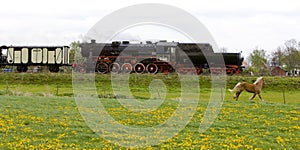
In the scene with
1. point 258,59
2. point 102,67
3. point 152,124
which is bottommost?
point 152,124

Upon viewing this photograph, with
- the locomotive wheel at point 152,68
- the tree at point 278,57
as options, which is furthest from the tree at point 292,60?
the locomotive wheel at point 152,68

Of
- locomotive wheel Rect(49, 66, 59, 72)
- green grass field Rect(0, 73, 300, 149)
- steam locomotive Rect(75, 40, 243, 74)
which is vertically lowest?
green grass field Rect(0, 73, 300, 149)

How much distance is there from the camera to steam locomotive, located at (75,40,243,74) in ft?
157

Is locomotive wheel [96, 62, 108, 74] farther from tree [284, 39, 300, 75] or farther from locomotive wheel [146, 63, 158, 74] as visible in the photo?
tree [284, 39, 300, 75]

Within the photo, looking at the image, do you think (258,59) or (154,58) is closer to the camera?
(154,58)

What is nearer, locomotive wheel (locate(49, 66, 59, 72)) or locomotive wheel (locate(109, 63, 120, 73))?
locomotive wheel (locate(109, 63, 120, 73))

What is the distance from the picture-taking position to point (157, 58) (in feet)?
Result: 158

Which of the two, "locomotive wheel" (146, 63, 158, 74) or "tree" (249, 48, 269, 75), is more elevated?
"tree" (249, 48, 269, 75)

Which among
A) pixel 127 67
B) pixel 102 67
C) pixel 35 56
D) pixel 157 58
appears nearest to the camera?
pixel 127 67

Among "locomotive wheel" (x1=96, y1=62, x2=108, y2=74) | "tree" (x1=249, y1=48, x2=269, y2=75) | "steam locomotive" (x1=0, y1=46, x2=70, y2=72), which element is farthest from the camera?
"tree" (x1=249, y1=48, x2=269, y2=75)

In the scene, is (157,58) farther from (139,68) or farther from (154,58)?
(139,68)

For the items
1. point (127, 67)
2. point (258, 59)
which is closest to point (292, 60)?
point (258, 59)

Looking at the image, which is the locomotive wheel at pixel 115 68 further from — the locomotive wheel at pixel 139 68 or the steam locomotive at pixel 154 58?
the locomotive wheel at pixel 139 68

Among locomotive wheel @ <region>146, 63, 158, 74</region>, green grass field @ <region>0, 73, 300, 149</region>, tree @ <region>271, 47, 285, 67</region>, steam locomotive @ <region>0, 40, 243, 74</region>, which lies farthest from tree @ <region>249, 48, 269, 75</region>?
green grass field @ <region>0, 73, 300, 149</region>
